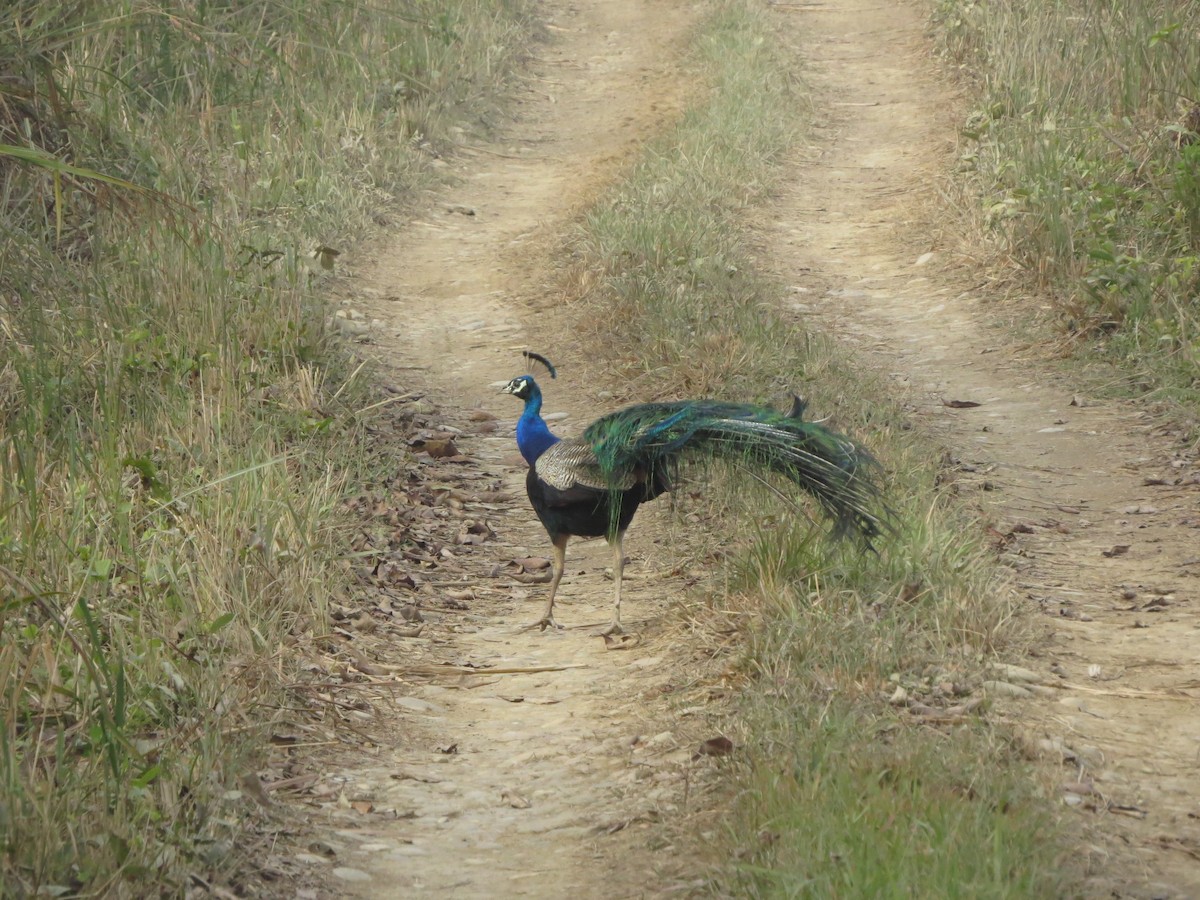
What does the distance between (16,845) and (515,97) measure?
13657 millimetres

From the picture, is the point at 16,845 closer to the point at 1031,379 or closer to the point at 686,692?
the point at 686,692

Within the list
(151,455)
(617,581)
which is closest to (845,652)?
(617,581)

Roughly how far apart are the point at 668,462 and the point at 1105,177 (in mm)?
5745

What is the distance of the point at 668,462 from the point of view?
213 inches

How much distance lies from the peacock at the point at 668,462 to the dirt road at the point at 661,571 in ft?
1.66

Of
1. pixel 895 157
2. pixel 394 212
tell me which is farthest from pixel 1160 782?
pixel 895 157

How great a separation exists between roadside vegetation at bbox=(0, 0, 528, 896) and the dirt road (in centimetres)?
55

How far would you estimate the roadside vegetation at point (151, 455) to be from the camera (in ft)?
12.3

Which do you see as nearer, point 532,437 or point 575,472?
point 575,472

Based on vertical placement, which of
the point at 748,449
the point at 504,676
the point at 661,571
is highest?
the point at 748,449

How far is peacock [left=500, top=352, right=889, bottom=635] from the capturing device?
504 centimetres

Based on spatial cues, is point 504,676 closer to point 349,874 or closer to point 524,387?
point 524,387

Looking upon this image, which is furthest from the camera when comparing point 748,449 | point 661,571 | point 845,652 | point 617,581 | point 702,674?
point 661,571

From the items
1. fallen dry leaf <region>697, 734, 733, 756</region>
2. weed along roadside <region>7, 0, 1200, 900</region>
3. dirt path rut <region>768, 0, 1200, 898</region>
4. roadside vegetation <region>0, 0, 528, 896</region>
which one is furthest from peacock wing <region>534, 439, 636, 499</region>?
dirt path rut <region>768, 0, 1200, 898</region>
